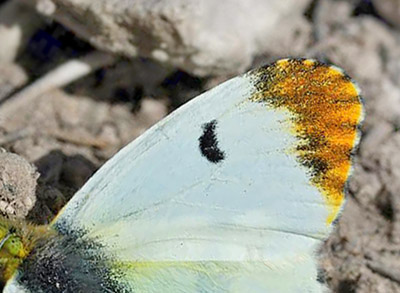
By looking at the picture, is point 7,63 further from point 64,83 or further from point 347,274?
point 347,274

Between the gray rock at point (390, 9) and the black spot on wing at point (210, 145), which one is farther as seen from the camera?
the gray rock at point (390, 9)

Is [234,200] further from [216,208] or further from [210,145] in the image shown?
[210,145]

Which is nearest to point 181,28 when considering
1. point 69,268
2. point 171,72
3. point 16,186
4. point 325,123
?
point 171,72

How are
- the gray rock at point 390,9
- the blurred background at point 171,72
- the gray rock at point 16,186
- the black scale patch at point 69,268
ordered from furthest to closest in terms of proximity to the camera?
the gray rock at point 390,9 < the blurred background at point 171,72 < the gray rock at point 16,186 < the black scale patch at point 69,268

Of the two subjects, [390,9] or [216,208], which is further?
[390,9]

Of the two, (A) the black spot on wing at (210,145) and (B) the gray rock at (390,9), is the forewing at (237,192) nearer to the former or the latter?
(A) the black spot on wing at (210,145)

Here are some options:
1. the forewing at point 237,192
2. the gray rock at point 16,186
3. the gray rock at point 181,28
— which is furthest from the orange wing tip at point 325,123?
the gray rock at point 181,28

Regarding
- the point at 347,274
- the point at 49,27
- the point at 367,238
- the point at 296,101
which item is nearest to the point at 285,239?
the point at 296,101
